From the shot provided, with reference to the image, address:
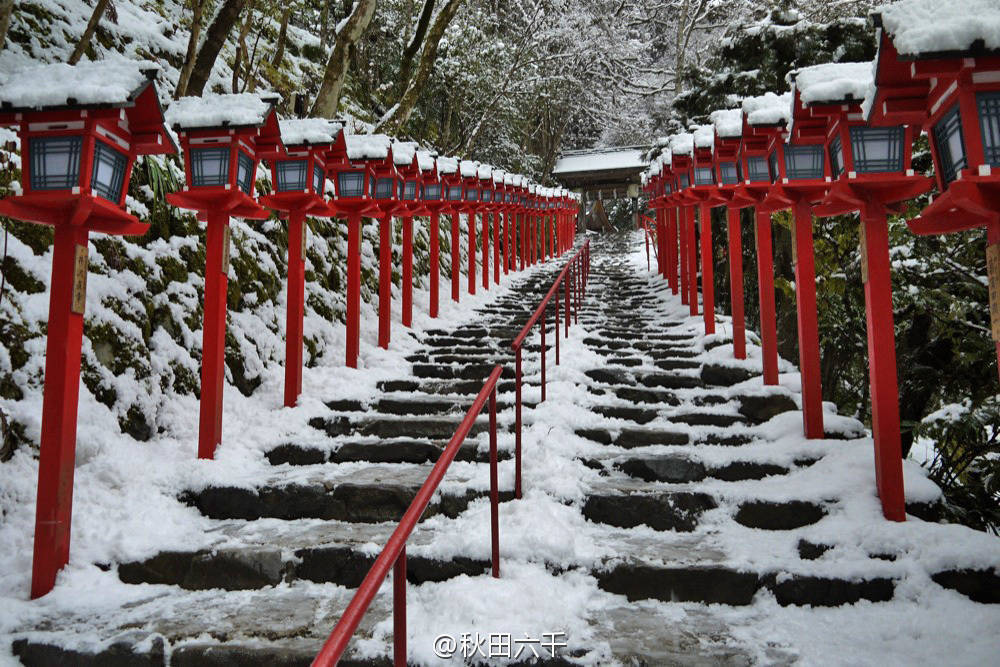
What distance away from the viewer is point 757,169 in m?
5.70

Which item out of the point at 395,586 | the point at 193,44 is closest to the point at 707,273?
the point at 193,44

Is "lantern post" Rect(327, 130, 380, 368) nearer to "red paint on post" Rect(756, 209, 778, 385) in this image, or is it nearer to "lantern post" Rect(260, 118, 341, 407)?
"lantern post" Rect(260, 118, 341, 407)

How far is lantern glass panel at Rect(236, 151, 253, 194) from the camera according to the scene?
465 centimetres

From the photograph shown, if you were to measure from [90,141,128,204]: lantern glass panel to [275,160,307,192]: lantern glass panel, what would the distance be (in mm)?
2106

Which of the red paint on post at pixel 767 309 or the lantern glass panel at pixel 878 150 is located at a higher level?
the lantern glass panel at pixel 878 150

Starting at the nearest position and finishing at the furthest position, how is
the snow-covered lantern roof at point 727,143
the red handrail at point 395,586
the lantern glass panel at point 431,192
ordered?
the red handrail at point 395,586
the snow-covered lantern roof at point 727,143
the lantern glass panel at point 431,192

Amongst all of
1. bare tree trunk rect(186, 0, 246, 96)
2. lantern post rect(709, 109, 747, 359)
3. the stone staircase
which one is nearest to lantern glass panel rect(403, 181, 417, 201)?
bare tree trunk rect(186, 0, 246, 96)

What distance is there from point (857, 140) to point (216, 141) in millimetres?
4417

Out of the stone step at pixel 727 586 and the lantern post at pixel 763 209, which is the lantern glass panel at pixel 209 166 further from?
the lantern post at pixel 763 209

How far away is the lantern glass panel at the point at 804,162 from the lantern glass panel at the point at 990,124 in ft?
7.28

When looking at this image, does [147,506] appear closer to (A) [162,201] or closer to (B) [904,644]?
(A) [162,201]

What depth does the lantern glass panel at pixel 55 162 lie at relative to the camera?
334 centimetres

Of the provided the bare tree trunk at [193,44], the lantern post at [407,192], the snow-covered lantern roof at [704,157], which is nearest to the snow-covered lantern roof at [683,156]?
the snow-covered lantern roof at [704,157]

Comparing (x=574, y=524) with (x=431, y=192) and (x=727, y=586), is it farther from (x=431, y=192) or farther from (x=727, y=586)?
(x=431, y=192)
